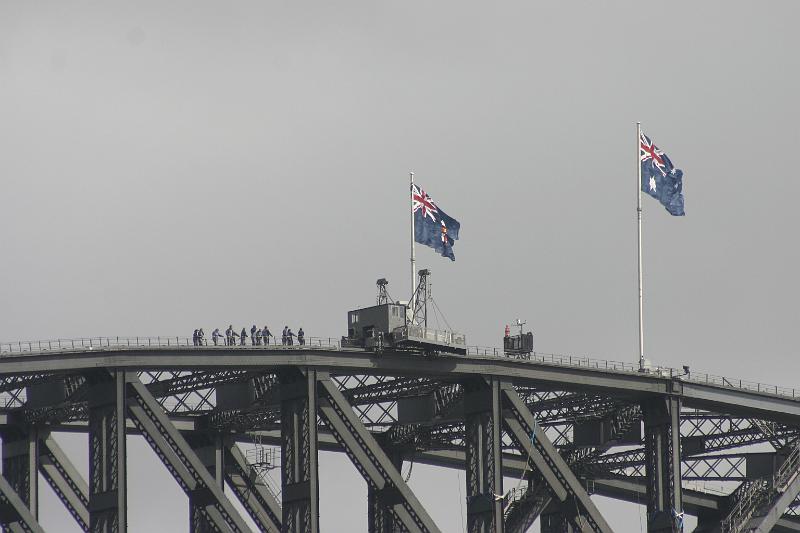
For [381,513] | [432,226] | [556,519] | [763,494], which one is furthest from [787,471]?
[432,226]

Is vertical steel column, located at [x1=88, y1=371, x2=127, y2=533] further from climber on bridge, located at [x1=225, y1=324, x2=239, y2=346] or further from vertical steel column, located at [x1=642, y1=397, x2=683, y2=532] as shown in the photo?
vertical steel column, located at [x1=642, y1=397, x2=683, y2=532]

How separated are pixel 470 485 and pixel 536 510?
1360 centimetres

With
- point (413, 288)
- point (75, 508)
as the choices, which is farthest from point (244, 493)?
point (413, 288)

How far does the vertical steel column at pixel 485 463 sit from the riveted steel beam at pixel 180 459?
14200 mm

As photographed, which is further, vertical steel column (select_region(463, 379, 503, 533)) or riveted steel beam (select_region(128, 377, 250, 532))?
vertical steel column (select_region(463, 379, 503, 533))

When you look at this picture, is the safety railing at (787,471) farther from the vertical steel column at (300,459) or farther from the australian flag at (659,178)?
the vertical steel column at (300,459)

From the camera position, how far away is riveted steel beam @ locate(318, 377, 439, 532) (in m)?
128

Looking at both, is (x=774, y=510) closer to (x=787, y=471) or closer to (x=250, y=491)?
(x=787, y=471)

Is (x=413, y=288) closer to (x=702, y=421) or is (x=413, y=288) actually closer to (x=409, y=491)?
(x=409, y=491)

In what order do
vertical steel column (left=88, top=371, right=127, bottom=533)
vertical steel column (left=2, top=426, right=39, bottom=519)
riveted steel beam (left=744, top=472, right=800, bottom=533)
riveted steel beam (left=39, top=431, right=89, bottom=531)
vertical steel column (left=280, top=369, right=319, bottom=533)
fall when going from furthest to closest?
riveted steel beam (left=744, top=472, right=800, bottom=533)
riveted steel beam (left=39, top=431, right=89, bottom=531)
vertical steel column (left=2, top=426, right=39, bottom=519)
vertical steel column (left=280, top=369, right=319, bottom=533)
vertical steel column (left=88, top=371, right=127, bottom=533)

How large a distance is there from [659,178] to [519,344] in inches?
606

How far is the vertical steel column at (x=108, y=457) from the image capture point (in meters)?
121

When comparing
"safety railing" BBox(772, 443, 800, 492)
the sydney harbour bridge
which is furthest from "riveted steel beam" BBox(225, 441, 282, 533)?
"safety railing" BBox(772, 443, 800, 492)

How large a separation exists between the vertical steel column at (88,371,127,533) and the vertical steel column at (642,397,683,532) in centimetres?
3626
